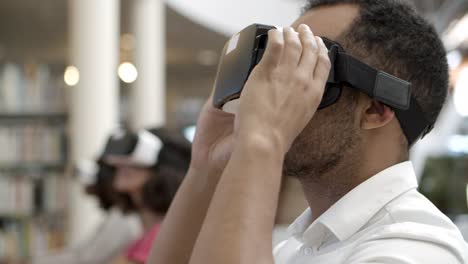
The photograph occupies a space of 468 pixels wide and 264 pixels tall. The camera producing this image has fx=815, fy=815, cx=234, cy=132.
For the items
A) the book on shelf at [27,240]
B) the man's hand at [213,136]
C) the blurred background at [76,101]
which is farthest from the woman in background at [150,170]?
the book on shelf at [27,240]

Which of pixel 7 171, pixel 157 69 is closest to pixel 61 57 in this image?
pixel 157 69

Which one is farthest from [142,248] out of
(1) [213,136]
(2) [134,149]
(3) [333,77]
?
(3) [333,77]

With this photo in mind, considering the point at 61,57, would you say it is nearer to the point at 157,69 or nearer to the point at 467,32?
the point at 157,69

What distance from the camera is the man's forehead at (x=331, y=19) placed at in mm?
1171

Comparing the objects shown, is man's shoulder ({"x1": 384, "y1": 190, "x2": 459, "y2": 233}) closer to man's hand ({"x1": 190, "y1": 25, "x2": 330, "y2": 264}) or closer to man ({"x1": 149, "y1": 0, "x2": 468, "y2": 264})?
man ({"x1": 149, "y1": 0, "x2": 468, "y2": 264})

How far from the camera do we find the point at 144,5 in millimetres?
6383

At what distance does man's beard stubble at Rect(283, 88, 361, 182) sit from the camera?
113cm

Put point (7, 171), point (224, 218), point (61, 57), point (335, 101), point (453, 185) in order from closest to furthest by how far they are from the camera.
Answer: point (224, 218) → point (335, 101) → point (7, 171) → point (453, 185) → point (61, 57)

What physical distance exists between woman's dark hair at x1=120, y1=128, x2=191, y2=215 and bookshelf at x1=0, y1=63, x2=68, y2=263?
87.4 inches

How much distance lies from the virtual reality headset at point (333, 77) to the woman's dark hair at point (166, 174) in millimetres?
1803

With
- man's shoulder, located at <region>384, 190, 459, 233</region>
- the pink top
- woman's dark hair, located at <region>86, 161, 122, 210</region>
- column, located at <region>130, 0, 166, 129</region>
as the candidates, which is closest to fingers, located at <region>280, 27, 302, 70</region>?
man's shoulder, located at <region>384, 190, 459, 233</region>

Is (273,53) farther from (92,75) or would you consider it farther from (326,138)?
(92,75)

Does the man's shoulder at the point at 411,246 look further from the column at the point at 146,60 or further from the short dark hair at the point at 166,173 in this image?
the column at the point at 146,60

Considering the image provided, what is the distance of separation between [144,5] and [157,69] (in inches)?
20.4
